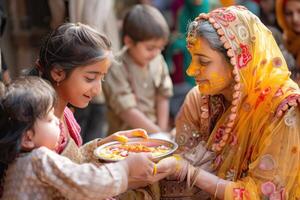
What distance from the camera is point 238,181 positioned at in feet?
7.93

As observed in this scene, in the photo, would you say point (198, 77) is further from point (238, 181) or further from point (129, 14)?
point (129, 14)

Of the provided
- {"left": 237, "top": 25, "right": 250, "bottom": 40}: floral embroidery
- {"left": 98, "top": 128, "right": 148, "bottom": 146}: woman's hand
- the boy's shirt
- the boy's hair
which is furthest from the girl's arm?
the boy's hair

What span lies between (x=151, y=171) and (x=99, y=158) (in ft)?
0.72

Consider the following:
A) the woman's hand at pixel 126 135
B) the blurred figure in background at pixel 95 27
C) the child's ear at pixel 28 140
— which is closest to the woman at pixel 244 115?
the woman's hand at pixel 126 135

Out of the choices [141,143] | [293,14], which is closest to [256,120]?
[141,143]

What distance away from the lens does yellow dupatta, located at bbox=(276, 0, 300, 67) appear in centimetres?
407

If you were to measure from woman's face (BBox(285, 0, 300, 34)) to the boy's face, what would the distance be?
0.90 metres

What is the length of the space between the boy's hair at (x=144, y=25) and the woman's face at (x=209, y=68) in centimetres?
151

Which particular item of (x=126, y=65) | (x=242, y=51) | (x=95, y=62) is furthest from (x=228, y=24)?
(x=126, y=65)

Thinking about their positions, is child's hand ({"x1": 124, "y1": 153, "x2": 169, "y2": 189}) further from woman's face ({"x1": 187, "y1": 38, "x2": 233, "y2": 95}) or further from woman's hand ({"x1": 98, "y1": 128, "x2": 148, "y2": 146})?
woman's face ({"x1": 187, "y1": 38, "x2": 233, "y2": 95})

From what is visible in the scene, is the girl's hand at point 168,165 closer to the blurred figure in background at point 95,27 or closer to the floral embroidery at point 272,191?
the floral embroidery at point 272,191

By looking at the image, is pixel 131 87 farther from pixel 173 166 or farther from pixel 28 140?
pixel 28 140

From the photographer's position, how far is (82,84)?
2387 mm

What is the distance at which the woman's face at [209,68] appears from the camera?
243 cm
